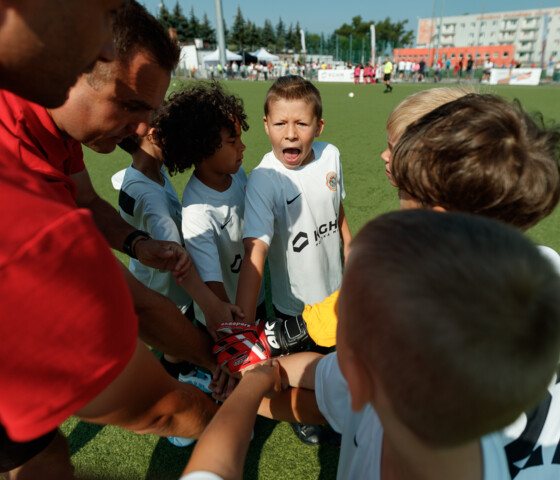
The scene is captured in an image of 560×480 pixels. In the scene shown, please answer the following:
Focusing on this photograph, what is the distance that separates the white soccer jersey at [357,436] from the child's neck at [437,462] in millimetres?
32

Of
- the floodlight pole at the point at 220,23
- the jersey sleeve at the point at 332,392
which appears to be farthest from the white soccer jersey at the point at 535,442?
the floodlight pole at the point at 220,23

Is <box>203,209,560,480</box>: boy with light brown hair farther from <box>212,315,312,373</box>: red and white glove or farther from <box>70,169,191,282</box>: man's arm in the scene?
<box>70,169,191,282</box>: man's arm

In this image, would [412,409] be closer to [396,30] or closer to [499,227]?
[499,227]

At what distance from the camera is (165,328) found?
1.65m

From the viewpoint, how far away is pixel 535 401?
67 cm

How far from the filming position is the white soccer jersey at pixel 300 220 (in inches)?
86.3

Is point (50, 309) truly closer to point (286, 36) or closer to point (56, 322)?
point (56, 322)

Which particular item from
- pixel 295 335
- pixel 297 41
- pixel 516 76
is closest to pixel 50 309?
pixel 295 335

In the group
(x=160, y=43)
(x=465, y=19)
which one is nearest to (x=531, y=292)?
(x=160, y=43)

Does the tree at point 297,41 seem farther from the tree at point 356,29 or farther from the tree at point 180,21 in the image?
the tree at point 180,21

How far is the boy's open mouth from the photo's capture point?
7.60 feet

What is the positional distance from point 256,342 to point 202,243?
77 centimetres

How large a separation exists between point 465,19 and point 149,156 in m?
88.5

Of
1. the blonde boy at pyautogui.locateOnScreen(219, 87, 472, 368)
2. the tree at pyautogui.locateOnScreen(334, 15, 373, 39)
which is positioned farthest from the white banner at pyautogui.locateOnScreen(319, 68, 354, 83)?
the tree at pyautogui.locateOnScreen(334, 15, 373, 39)
